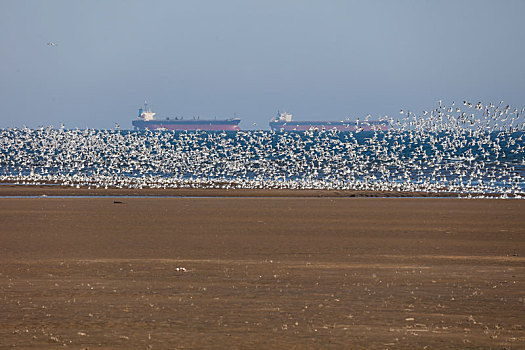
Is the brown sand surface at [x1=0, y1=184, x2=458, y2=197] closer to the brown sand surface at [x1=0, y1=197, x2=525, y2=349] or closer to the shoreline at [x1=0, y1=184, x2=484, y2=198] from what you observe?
the shoreline at [x1=0, y1=184, x2=484, y2=198]

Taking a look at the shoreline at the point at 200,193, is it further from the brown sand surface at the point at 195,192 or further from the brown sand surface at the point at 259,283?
the brown sand surface at the point at 259,283

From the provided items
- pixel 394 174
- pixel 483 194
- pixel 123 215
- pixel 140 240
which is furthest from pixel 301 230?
pixel 394 174

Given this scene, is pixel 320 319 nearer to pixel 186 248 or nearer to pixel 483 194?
pixel 186 248

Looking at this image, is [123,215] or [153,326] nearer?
[153,326]

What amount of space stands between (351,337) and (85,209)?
18.5 meters

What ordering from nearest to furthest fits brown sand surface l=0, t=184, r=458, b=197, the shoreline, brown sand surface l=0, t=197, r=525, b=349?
brown sand surface l=0, t=197, r=525, b=349 < the shoreline < brown sand surface l=0, t=184, r=458, b=197

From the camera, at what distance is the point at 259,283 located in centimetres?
1162

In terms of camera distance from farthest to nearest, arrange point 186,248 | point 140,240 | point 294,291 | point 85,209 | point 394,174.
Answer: point 394,174, point 85,209, point 140,240, point 186,248, point 294,291

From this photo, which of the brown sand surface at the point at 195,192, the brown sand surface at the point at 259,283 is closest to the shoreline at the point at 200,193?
the brown sand surface at the point at 195,192

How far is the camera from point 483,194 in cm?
3625

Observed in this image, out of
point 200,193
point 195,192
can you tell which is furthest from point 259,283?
point 195,192

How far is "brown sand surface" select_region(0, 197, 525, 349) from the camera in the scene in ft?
28.0

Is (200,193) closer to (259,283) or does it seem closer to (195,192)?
(195,192)

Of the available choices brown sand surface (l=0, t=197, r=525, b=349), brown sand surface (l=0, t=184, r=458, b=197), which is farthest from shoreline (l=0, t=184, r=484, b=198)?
brown sand surface (l=0, t=197, r=525, b=349)
